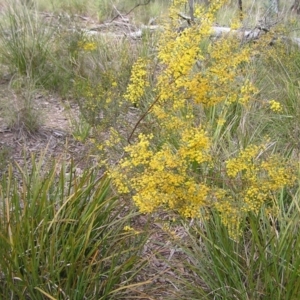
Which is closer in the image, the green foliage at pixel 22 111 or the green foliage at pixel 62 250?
the green foliage at pixel 62 250

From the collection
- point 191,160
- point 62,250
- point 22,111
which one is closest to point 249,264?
point 191,160

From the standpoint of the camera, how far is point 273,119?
438 cm

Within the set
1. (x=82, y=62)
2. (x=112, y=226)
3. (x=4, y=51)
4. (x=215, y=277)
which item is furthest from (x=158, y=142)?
(x=4, y=51)

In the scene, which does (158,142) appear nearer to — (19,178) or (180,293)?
(19,178)

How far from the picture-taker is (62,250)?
2.65m

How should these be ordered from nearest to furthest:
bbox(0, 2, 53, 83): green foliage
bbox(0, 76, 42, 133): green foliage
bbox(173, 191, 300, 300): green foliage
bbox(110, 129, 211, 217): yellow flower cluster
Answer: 1. bbox(110, 129, 211, 217): yellow flower cluster
2. bbox(173, 191, 300, 300): green foliage
3. bbox(0, 76, 42, 133): green foliage
4. bbox(0, 2, 53, 83): green foliage

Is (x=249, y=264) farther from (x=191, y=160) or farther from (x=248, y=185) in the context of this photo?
(x=191, y=160)

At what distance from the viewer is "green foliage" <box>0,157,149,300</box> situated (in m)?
2.45

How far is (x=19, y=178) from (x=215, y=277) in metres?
1.74

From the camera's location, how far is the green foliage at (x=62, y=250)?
2447 millimetres

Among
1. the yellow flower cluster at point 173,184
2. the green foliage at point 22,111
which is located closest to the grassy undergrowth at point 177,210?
the yellow flower cluster at point 173,184

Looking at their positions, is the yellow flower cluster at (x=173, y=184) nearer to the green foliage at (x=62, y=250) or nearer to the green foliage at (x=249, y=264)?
the green foliage at (x=249, y=264)

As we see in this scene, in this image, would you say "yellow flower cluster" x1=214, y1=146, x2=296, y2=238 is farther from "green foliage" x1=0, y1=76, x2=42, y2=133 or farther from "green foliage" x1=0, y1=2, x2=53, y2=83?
"green foliage" x1=0, y1=2, x2=53, y2=83

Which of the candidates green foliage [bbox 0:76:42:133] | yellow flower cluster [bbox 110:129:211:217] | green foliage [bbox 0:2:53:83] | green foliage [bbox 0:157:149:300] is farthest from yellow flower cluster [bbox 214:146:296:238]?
green foliage [bbox 0:2:53:83]
